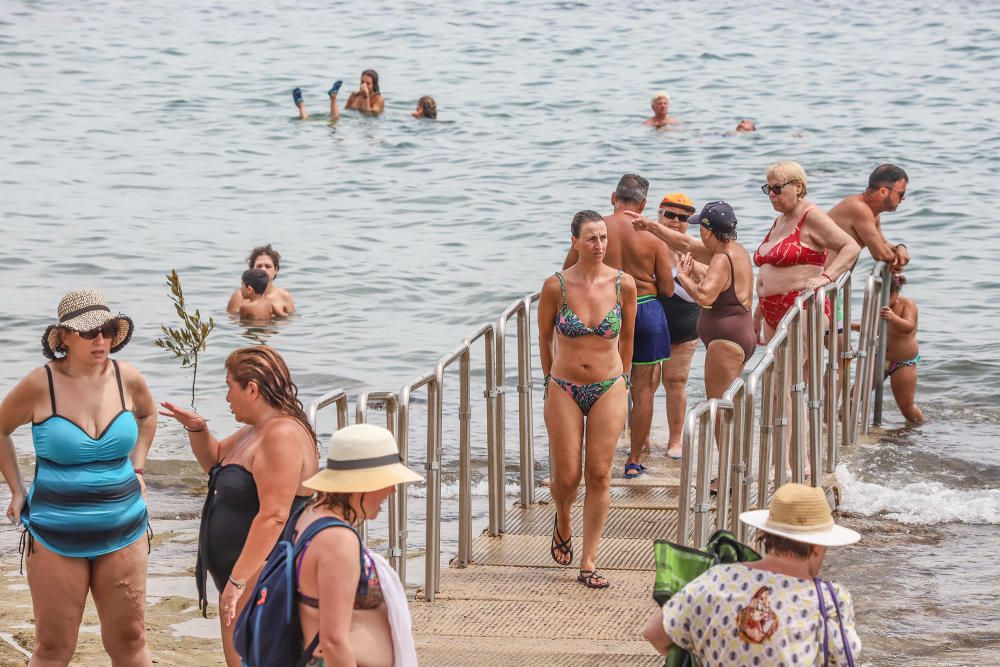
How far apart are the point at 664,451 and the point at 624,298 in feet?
8.51

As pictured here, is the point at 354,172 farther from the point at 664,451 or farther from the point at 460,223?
the point at 664,451

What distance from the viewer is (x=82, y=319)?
180 inches

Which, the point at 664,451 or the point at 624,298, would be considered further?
the point at 664,451

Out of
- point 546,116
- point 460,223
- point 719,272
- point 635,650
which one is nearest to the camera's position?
point 635,650

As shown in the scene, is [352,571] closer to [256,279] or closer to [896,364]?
[896,364]

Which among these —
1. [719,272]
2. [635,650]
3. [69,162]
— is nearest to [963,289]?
[719,272]

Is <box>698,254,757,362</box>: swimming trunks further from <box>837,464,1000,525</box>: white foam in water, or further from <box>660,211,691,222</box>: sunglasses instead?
<box>837,464,1000,525</box>: white foam in water

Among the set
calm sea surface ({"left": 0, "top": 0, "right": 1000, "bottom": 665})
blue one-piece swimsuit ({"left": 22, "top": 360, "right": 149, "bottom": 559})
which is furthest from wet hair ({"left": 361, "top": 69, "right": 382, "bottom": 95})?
blue one-piece swimsuit ({"left": 22, "top": 360, "right": 149, "bottom": 559})

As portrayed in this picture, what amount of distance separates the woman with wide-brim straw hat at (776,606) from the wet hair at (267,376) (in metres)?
1.31

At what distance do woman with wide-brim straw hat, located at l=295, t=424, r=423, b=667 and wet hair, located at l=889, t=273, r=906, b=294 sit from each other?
554 cm

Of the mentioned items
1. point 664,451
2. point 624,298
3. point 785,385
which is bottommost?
point 664,451

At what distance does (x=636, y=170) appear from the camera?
20.7m

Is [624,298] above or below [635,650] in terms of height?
above

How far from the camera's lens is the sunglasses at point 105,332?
15.0ft
